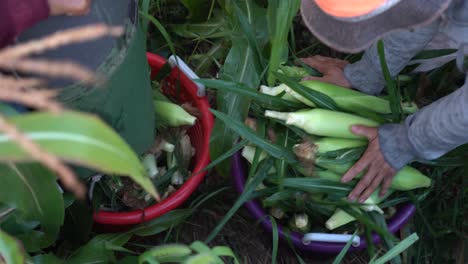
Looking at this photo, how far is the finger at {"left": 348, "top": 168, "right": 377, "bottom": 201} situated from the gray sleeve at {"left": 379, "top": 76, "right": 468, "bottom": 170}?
4 cm

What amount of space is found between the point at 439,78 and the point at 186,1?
1.89 ft

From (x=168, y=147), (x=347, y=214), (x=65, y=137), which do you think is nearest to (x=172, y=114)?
(x=168, y=147)

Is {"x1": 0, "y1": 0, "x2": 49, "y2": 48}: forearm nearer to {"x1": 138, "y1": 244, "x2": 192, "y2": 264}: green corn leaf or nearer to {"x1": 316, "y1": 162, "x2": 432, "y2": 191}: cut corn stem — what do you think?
{"x1": 138, "y1": 244, "x2": 192, "y2": 264}: green corn leaf

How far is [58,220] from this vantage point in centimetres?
72

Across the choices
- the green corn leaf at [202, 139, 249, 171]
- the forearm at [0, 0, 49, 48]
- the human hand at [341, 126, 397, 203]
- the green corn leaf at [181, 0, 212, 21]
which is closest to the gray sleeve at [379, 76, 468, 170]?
the human hand at [341, 126, 397, 203]

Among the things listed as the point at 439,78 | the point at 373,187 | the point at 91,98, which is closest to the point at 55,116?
the point at 91,98

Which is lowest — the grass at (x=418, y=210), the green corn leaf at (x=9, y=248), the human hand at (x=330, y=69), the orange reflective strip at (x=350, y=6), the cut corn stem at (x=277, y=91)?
the grass at (x=418, y=210)

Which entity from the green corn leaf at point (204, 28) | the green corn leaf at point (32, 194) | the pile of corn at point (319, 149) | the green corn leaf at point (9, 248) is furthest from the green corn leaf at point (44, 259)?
the green corn leaf at point (204, 28)

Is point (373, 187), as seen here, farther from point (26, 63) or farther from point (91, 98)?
point (26, 63)

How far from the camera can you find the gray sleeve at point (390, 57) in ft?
→ 2.77

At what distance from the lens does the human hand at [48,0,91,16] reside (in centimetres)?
47

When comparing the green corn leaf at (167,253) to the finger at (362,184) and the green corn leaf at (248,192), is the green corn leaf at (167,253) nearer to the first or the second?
the green corn leaf at (248,192)

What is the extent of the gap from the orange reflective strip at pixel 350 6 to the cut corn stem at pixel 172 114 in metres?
0.44

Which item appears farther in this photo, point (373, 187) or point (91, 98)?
point (373, 187)
